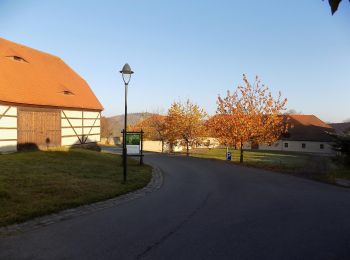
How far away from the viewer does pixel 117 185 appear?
12.4m

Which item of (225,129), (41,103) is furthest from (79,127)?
(225,129)

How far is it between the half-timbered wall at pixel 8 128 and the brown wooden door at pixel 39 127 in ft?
1.34

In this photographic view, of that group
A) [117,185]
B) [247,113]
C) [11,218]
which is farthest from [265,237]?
[247,113]

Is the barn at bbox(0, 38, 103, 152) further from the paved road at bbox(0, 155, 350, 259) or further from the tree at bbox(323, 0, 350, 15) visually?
the tree at bbox(323, 0, 350, 15)

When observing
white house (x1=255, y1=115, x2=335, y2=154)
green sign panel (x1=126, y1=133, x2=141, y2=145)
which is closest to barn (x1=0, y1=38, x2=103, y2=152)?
green sign panel (x1=126, y1=133, x2=141, y2=145)

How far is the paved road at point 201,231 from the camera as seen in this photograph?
232 inches

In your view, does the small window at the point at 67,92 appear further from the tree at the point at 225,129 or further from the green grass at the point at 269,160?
the green grass at the point at 269,160

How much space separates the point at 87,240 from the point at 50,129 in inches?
731

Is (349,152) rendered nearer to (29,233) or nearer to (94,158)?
(94,158)

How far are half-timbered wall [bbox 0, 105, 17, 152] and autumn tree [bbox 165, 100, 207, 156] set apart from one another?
749 inches

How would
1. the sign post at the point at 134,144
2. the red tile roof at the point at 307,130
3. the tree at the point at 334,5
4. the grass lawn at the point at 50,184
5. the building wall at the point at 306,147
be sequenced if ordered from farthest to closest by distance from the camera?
the red tile roof at the point at 307,130 < the building wall at the point at 306,147 < the sign post at the point at 134,144 < the grass lawn at the point at 50,184 < the tree at the point at 334,5

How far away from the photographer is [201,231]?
7203 millimetres

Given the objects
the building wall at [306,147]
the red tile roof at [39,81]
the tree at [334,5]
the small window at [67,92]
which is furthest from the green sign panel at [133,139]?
the building wall at [306,147]

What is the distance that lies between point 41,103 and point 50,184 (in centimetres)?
1238
